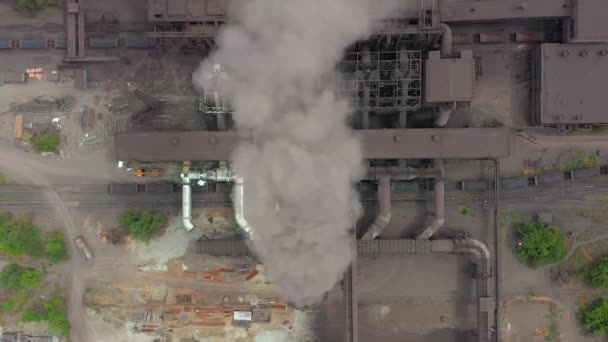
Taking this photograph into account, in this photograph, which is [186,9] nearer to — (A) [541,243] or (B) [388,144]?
(B) [388,144]

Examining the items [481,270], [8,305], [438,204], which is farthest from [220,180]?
[481,270]

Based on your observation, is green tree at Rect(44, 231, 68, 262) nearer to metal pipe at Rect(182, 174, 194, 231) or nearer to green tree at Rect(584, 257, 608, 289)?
metal pipe at Rect(182, 174, 194, 231)

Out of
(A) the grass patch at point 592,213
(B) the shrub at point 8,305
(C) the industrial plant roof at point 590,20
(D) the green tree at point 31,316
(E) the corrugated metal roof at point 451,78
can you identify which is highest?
(C) the industrial plant roof at point 590,20

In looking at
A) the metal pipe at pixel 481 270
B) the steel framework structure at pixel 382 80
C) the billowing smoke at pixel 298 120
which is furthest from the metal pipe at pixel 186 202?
the metal pipe at pixel 481 270

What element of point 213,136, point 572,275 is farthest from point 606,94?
point 213,136

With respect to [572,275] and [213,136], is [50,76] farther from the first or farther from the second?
[572,275]

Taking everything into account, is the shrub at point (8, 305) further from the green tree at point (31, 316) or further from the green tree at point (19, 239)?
the green tree at point (19, 239)
